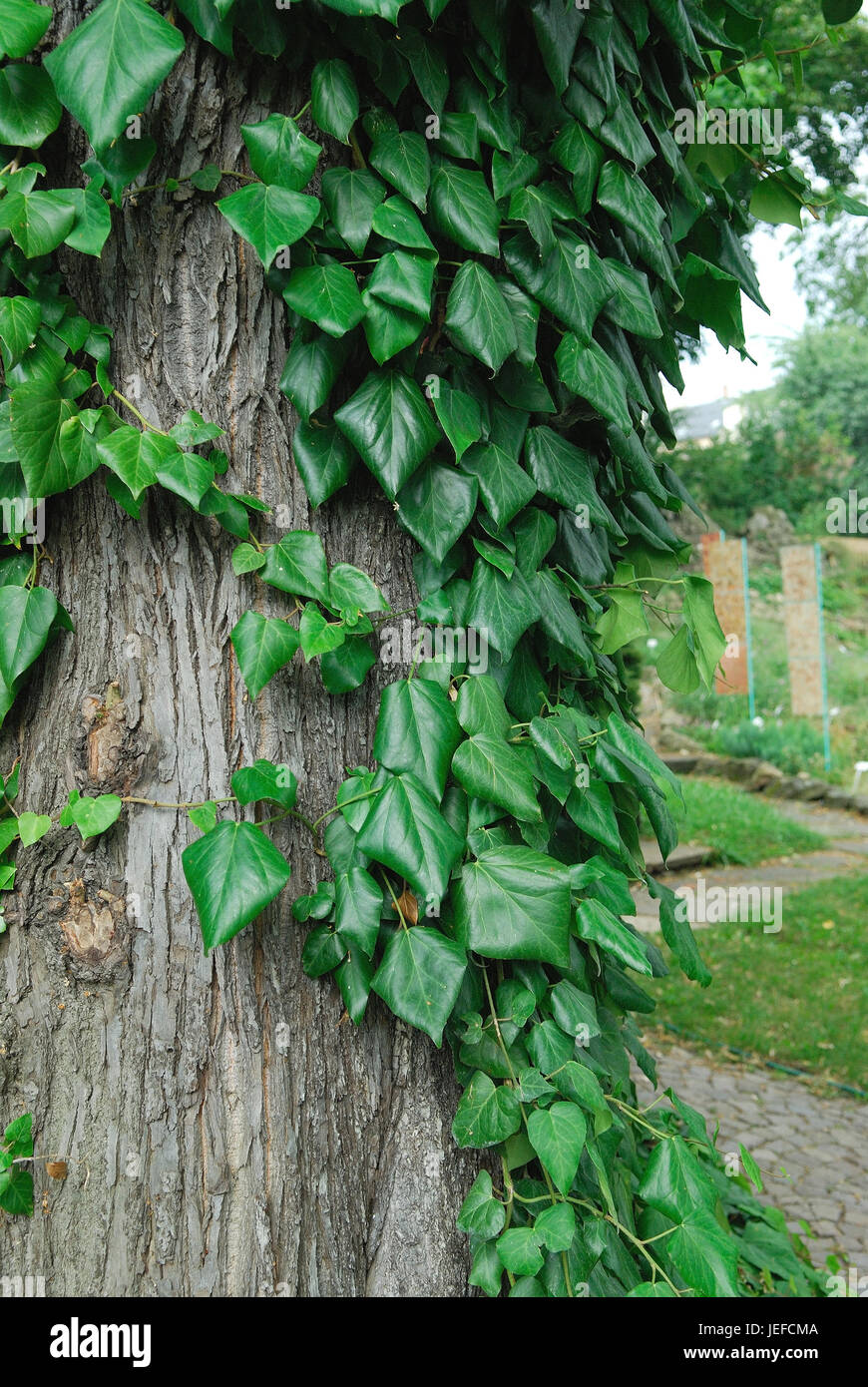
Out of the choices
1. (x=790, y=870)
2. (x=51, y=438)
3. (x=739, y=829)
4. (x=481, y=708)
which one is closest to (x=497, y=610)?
(x=481, y=708)

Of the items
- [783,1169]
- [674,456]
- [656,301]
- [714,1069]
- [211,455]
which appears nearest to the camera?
[211,455]

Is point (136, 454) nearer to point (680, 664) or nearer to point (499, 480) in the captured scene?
point (499, 480)

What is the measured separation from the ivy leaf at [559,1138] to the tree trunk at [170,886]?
300 millimetres

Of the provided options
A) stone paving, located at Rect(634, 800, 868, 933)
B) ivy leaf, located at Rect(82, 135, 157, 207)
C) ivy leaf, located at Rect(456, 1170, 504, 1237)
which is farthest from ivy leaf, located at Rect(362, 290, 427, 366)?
stone paving, located at Rect(634, 800, 868, 933)

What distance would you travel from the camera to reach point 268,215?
4.11ft

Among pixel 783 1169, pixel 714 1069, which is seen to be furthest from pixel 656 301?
pixel 714 1069

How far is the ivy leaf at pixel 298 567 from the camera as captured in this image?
1.41m

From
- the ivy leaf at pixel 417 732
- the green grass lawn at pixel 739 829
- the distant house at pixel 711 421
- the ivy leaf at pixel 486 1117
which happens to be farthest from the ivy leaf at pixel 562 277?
the distant house at pixel 711 421

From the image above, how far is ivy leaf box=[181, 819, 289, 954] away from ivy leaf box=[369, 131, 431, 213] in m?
0.91

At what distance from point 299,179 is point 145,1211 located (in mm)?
1460

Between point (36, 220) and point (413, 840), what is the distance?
37.4 inches

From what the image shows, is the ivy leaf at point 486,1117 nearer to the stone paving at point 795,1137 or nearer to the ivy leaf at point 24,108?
the ivy leaf at point 24,108

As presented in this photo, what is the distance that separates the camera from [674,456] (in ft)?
44.5
